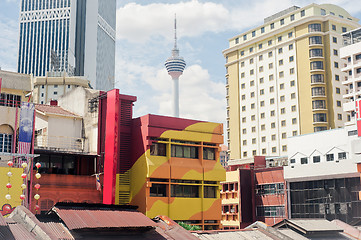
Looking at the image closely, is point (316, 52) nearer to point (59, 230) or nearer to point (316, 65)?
point (316, 65)

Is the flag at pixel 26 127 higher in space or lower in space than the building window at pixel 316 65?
lower

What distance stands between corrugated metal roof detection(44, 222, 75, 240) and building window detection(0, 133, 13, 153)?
21.6 m

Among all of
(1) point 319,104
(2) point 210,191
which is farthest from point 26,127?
(1) point 319,104

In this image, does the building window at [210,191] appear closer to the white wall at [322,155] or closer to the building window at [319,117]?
the white wall at [322,155]

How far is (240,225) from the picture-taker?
91500 mm

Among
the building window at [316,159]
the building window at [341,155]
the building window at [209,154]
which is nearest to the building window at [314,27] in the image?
the building window at [316,159]

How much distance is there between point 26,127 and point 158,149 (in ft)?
46.9

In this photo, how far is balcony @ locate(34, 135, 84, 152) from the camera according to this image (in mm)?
53125

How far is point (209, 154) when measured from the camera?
186ft

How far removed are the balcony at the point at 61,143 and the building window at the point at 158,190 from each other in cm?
981

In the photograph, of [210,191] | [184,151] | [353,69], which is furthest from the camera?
[353,69]

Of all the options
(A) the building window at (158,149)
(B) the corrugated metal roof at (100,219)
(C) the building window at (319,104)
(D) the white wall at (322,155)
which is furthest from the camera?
(C) the building window at (319,104)

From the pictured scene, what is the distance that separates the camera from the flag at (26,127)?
1784 inches

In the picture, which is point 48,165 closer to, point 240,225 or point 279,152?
point 240,225
